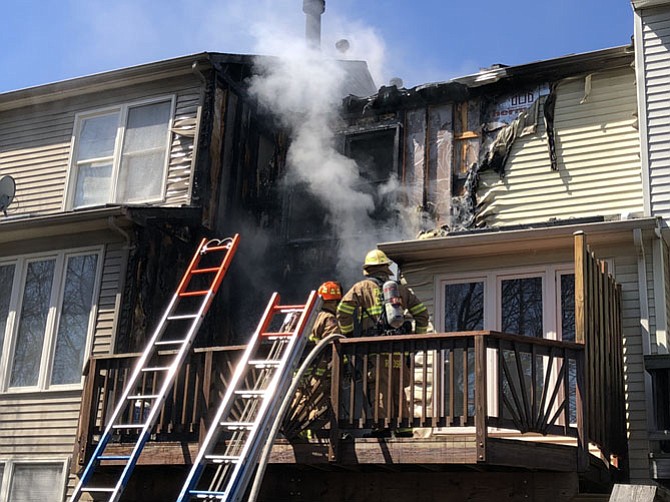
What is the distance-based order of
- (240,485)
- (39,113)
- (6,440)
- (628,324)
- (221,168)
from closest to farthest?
(240,485), (628,324), (6,440), (221,168), (39,113)

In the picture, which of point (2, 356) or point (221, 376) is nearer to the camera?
point (221, 376)

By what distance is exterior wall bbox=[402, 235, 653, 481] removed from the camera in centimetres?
991

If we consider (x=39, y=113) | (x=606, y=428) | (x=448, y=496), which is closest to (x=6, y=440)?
(x=39, y=113)

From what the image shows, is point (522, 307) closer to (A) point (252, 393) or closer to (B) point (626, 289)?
(B) point (626, 289)

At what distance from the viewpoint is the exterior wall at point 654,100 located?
1141 centimetres

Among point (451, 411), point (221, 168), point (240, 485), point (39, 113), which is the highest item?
point (39, 113)

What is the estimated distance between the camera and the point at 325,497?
8891 mm

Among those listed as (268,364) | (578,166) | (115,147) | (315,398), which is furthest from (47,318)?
(578,166)

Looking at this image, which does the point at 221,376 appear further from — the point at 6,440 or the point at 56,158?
the point at 56,158

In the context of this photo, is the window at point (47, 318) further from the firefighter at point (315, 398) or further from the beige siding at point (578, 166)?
the beige siding at point (578, 166)

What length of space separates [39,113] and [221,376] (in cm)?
867

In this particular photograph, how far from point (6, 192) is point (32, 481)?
4823 mm

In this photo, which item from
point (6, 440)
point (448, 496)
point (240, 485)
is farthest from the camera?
point (6, 440)

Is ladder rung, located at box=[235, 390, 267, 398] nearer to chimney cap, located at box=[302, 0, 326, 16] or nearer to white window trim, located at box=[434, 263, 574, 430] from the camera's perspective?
white window trim, located at box=[434, 263, 574, 430]
